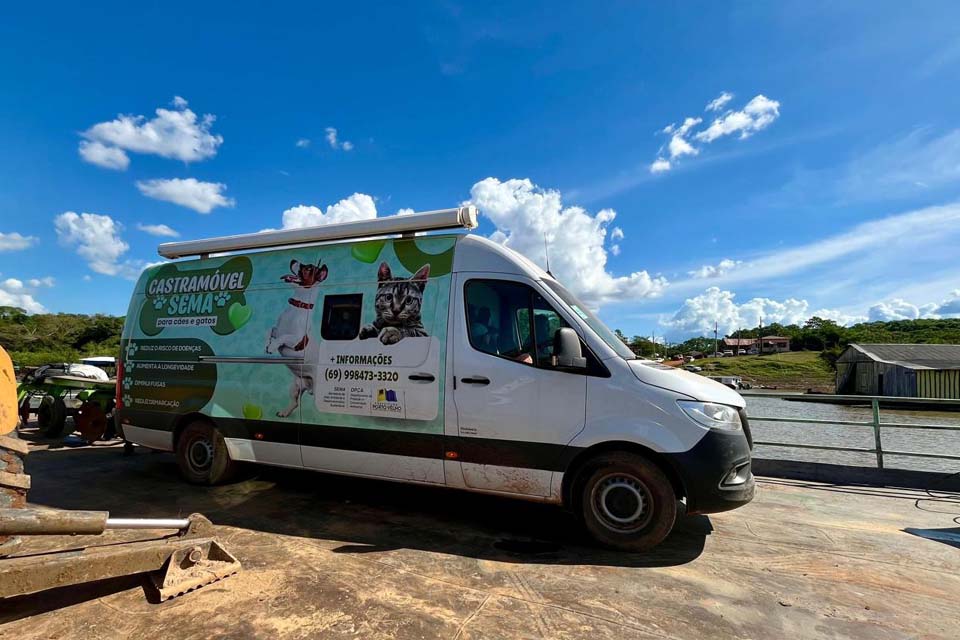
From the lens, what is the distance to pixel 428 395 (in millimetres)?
4383

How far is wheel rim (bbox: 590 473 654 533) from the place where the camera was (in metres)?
3.78

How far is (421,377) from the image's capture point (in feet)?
14.5

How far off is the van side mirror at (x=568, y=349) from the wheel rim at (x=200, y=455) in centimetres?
429

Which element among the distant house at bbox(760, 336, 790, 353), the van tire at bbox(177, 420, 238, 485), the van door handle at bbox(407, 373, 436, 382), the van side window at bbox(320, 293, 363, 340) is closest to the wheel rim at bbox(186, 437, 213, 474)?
the van tire at bbox(177, 420, 238, 485)

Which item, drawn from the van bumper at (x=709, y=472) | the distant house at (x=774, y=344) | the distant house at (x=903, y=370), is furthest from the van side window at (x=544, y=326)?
the distant house at (x=774, y=344)

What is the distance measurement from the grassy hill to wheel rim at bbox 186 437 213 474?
56003 millimetres

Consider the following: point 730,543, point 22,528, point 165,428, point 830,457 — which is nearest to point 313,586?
point 22,528

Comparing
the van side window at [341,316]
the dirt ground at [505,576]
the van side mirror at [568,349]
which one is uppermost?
the van side window at [341,316]

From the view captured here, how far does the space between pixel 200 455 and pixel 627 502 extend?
4.82 m

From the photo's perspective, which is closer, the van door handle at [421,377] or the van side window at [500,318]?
the van side window at [500,318]

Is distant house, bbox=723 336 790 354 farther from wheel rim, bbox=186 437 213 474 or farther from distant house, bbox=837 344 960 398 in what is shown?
wheel rim, bbox=186 437 213 474

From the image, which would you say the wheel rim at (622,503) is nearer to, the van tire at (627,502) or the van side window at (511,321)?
the van tire at (627,502)

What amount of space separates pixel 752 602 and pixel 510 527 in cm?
198

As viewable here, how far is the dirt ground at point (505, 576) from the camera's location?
2.71 metres
